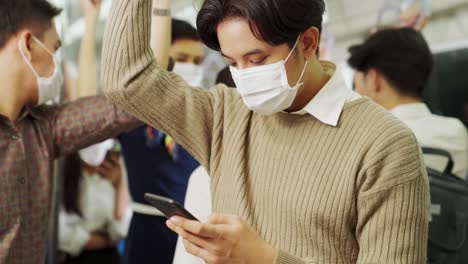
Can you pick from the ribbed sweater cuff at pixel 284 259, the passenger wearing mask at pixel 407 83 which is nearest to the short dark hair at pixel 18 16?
the ribbed sweater cuff at pixel 284 259

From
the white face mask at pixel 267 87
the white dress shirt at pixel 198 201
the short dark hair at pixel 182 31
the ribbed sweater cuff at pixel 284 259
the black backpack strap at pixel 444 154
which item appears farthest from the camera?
the short dark hair at pixel 182 31

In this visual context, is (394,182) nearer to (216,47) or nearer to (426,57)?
(216,47)

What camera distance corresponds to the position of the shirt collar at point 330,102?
1.00m

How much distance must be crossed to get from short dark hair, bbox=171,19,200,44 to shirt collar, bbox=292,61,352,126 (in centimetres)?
84

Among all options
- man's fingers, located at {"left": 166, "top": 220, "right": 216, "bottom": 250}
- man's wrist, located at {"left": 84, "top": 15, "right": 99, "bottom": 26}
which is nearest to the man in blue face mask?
man's wrist, located at {"left": 84, "top": 15, "right": 99, "bottom": 26}

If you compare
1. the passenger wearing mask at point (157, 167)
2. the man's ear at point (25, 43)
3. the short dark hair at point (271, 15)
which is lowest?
the passenger wearing mask at point (157, 167)

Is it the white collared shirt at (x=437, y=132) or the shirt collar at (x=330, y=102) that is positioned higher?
the shirt collar at (x=330, y=102)

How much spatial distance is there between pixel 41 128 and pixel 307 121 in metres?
0.82

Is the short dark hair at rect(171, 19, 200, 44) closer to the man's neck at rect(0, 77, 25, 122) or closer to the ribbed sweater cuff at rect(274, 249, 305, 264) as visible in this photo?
the man's neck at rect(0, 77, 25, 122)

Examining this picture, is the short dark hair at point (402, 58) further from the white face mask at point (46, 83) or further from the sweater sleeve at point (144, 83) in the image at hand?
the white face mask at point (46, 83)

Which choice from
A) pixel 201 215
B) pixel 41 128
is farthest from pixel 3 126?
pixel 201 215

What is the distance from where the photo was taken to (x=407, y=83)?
1.82 m

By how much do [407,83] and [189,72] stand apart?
2.70 feet

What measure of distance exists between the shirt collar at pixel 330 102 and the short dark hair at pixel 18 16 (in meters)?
0.84
